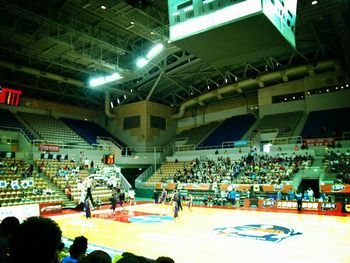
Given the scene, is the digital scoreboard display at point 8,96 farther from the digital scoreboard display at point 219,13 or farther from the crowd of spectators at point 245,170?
the digital scoreboard display at point 219,13

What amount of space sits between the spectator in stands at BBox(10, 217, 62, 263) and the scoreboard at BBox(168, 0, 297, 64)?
637 cm

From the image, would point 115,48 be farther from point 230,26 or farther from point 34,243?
point 34,243

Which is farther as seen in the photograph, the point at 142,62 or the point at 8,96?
the point at 8,96

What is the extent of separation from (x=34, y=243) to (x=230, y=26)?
6598 millimetres

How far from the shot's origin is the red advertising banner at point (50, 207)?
19500 mm

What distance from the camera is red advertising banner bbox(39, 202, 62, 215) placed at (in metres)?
19.5

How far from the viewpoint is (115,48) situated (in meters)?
23.7

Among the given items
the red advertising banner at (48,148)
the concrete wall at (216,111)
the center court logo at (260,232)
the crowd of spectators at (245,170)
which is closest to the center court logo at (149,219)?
the center court logo at (260,232)

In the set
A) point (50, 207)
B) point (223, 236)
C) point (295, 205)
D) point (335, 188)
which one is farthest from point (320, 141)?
point (50, 207)

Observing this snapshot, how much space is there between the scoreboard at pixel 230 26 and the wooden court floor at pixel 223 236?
597cm

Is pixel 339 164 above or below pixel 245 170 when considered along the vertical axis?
above

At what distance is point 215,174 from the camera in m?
28.9

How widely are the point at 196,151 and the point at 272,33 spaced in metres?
27.0

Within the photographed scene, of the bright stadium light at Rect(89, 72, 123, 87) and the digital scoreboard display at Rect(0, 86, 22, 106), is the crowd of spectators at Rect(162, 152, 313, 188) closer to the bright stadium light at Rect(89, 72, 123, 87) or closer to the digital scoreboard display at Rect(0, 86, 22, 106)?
the bright stadium light at Rect(89, 72, 123, 87)
